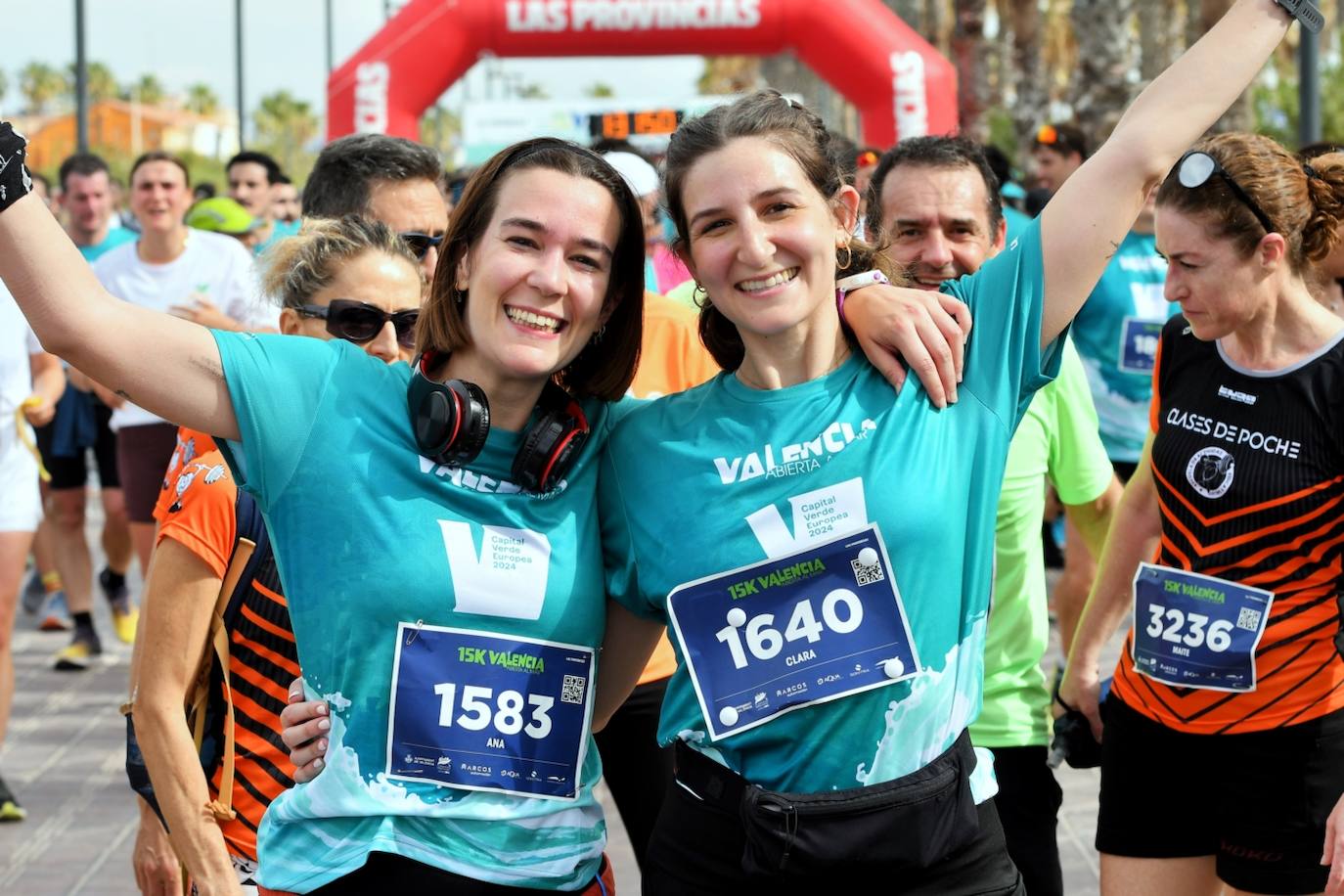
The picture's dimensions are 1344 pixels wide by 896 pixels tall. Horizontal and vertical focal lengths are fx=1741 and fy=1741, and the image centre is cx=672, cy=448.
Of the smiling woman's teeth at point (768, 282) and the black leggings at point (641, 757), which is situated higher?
the smiling woman's teeth at point (768, 282)

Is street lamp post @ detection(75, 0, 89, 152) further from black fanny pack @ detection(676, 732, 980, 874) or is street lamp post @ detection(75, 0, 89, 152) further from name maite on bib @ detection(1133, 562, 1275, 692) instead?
black fanny pack @ detection(676, 732, 980, 874)

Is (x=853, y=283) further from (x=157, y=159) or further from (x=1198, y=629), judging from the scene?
(x=157, y=159)

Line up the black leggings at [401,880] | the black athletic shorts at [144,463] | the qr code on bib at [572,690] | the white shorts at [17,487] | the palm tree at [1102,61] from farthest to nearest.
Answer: the palm tree at [1102,61] → the black athletic shorts at [144,463] → the white shorts at [17,487] → the qr code on bib at [572,690] → the black leggings at [401,880]

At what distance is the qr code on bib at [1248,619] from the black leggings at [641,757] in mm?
1200

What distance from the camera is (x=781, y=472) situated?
8.18 feet

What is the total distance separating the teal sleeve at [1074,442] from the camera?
377cm

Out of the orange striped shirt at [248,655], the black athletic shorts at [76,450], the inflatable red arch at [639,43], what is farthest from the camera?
the inflatable red arch at [639,43]

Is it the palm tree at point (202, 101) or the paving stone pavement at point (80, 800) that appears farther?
the palm tree at point (202, 101)

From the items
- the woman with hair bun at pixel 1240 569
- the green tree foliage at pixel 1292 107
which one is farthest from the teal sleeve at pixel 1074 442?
the green tree foliage at pixel 1292 107

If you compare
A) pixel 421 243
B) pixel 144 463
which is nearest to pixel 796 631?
pixel 421 243

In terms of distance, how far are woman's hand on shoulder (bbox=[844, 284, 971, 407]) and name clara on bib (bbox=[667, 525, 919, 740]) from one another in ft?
0.82

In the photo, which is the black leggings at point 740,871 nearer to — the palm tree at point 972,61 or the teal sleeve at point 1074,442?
the teal sleeve at point 1074,442

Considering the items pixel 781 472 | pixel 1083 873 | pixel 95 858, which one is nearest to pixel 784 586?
pixel 781 472

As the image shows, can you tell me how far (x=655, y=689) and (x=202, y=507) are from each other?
126 cm
